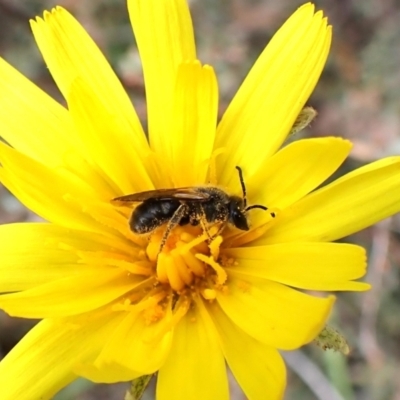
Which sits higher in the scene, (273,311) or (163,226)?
(163,226)

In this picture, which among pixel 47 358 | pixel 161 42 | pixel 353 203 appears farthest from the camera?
pixel 161 42

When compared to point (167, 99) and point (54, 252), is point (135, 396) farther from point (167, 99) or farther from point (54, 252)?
point (167, 99)

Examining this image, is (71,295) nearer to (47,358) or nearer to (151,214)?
(47,358)

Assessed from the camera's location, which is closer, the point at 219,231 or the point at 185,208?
the point at 185,208

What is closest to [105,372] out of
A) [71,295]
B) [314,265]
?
[71,295]

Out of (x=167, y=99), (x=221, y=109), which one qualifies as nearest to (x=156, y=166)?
(x=167, y=99)

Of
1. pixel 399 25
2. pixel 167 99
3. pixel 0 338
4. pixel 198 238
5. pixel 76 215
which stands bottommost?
pixel 0 338

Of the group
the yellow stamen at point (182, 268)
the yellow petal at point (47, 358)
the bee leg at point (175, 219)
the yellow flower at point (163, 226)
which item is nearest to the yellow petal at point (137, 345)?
the yellow flower at point (163, 226)
